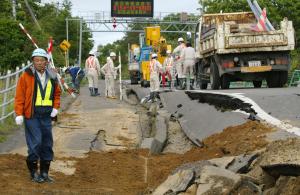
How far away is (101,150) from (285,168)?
5068mm

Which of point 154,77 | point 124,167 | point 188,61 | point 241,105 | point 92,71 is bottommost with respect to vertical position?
point 124,167

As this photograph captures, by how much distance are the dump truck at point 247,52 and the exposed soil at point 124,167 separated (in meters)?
8.81

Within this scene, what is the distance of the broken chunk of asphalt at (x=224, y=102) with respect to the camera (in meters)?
11.3

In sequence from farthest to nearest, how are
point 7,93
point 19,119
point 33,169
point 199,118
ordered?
point 7,93 < point 199,118 < point 33,169 < point 19,119

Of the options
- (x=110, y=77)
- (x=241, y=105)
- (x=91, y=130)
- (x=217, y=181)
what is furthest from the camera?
(x=110, y=77)

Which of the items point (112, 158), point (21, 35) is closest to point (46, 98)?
point (112, 158)

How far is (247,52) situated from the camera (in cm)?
1889

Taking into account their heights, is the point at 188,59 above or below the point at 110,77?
above

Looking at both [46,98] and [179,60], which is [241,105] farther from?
[179,60]

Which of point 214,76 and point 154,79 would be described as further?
point 214,76

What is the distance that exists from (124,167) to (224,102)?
4.03 metres

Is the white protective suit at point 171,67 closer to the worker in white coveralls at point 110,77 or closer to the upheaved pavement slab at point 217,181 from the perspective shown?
the worker in white coveralls at point 110,77

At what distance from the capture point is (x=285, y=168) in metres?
5.96

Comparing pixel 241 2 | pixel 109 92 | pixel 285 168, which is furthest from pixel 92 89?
pixel 241 2
